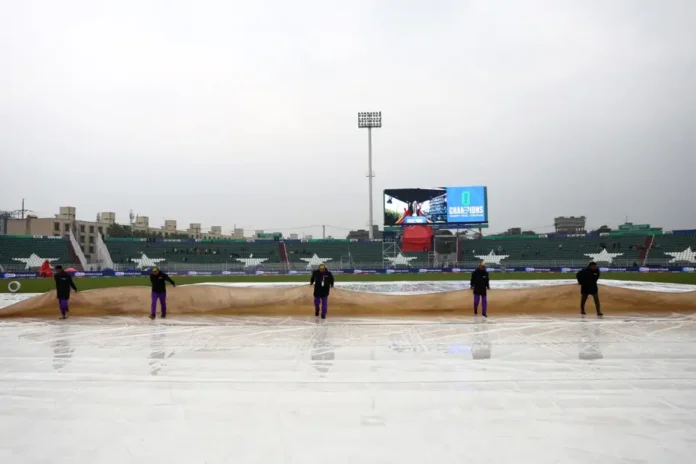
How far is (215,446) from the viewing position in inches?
162

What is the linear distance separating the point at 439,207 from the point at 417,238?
152 inches

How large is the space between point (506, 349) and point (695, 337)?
436 cm

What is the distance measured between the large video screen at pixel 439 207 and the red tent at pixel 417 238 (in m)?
0.85

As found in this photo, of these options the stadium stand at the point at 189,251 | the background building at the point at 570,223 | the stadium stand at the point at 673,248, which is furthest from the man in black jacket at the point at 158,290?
the background building at the point at 570,223

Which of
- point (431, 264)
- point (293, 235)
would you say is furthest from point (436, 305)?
point (293, 235)

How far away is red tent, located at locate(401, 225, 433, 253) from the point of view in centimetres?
4709

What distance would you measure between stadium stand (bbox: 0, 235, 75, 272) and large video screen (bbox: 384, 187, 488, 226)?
33.6 m

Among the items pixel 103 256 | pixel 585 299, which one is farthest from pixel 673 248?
pixel 103 256

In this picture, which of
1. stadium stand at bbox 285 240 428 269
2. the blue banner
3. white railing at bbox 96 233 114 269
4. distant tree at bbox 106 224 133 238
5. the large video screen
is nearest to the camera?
the blue banner

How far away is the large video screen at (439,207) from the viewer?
46625 millimetres

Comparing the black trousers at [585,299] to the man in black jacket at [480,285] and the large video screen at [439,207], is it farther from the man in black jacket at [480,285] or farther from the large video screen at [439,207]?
the large video screen at [439,207]

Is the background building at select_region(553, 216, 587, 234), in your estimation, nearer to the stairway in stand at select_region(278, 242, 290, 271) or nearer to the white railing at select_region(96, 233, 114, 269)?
the stairway in stand at select_region(278, 242, 290, 271)

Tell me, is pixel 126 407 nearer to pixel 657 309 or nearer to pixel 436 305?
pixel 436 305

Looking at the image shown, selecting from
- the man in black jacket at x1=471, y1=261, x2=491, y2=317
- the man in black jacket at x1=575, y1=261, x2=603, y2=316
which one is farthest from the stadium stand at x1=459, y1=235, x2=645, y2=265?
the man in black jacket at x1=471, y1=261, x2=491, y2=317
